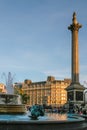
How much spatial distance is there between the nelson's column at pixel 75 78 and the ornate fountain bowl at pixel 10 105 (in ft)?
125

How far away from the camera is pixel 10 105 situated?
2467 cm

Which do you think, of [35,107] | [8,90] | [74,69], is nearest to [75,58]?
[74,69]

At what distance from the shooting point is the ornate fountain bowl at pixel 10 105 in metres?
24.7

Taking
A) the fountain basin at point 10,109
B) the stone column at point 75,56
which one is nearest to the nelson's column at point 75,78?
the stone column at point 75,56

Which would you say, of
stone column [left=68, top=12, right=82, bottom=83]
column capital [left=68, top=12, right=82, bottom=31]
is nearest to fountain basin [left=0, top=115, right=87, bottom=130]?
stone column [left=68, top=12, right=82, bottom=83]

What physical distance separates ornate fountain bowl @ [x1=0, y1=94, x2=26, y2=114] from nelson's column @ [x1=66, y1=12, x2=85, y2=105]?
37970 millimetres

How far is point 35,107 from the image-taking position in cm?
2017

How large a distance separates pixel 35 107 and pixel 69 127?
3.37m

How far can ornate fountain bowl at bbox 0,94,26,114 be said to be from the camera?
81.0 feet

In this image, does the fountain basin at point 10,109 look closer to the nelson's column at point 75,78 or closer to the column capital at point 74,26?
the nelson's column at point 75,78

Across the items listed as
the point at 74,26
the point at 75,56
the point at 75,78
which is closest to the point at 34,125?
the point at 75,78

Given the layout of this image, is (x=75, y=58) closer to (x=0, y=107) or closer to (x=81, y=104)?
(x=81, y=104)

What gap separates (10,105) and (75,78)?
4488 cm

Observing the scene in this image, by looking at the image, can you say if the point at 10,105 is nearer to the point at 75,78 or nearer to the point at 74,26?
the point at 75,78
